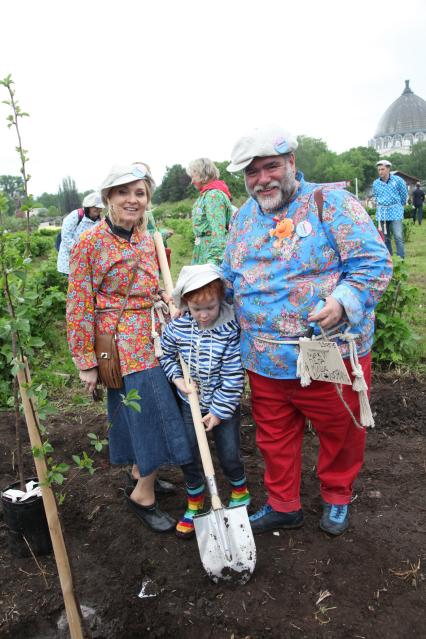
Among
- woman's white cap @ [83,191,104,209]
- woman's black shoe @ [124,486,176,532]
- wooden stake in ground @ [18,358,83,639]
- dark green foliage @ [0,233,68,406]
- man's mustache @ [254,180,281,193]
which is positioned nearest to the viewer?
dark green foliage @ [0,233,68,406]

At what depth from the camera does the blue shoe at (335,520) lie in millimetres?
2740

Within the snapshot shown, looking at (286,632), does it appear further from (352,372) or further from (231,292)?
(231,292)

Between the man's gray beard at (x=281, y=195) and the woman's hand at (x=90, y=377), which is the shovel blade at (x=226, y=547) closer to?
the woman's hand at (x=90, y=377)

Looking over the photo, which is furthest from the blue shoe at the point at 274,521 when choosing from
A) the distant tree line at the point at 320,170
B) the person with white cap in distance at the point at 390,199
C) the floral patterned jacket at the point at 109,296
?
the distant tree line at the point at 320,170

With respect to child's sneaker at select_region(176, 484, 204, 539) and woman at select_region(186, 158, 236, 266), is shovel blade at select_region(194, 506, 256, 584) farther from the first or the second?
woman at select_region(186, 158, 236, 266)

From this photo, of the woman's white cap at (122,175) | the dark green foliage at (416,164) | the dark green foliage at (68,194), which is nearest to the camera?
the woman's white cap at (122,175)

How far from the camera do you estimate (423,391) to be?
428 cm

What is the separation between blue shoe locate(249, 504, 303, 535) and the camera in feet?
9.20

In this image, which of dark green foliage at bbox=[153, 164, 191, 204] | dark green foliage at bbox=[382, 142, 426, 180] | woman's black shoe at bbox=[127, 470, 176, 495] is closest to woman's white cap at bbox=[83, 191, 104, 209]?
woman's black shoe at bbox=[127, 470, 176, 495]

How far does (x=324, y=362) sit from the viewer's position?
7.39 feet

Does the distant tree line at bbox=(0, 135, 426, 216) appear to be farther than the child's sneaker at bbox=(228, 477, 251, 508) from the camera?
Yes

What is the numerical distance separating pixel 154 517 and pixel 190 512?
20cm

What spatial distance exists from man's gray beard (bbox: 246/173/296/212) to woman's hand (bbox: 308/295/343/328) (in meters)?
0.46

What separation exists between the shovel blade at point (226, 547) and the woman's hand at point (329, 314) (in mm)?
891
